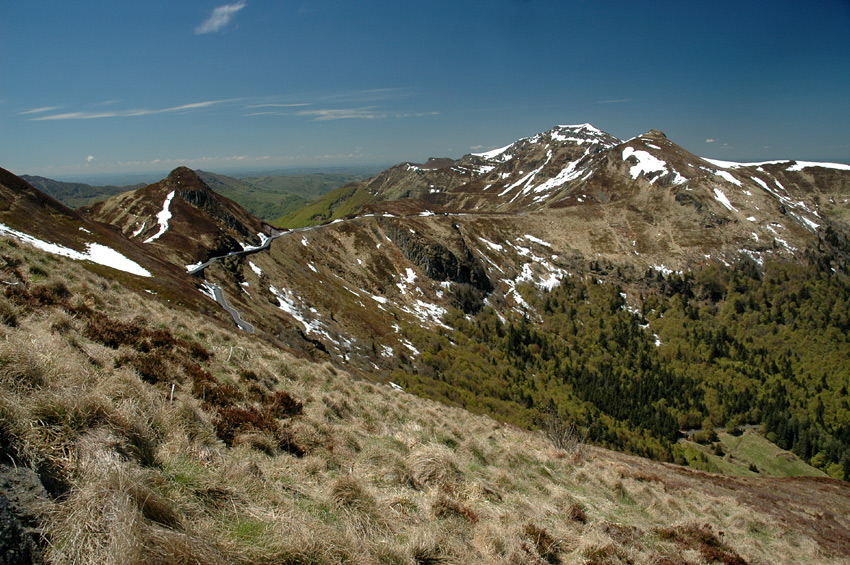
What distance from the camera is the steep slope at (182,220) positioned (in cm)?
7519

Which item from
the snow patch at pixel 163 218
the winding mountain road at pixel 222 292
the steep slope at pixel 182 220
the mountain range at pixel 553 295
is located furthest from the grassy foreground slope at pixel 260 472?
the snow patch at pixel 163 218

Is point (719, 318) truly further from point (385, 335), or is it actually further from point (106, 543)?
point (106, 543)

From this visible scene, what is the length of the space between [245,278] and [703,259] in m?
185

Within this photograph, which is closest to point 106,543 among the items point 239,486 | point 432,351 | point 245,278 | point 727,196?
point 239,486

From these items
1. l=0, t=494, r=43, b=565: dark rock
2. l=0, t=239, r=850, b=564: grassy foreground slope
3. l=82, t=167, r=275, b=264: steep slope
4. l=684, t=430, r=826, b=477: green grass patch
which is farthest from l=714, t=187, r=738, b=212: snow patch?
l=0, t=494, r=43, b=565: dark rock

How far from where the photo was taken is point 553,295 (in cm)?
14912

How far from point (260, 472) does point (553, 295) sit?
151116mm

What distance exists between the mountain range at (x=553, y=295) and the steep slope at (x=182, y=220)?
0.57 metres

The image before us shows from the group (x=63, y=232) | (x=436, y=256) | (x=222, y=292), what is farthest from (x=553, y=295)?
(x=63, y=232)

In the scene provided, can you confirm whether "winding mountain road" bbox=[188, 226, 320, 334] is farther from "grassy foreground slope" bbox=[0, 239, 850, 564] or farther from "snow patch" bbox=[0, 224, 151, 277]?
"grassy foreground slope" bbox=[0, 239, 850, 564]

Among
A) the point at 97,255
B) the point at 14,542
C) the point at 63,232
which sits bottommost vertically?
the point at 14,542

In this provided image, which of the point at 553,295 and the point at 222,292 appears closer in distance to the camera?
the point at 222,292

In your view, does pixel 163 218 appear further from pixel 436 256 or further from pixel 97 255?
pixel 436 256

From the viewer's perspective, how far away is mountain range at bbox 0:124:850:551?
6431 centimetres
